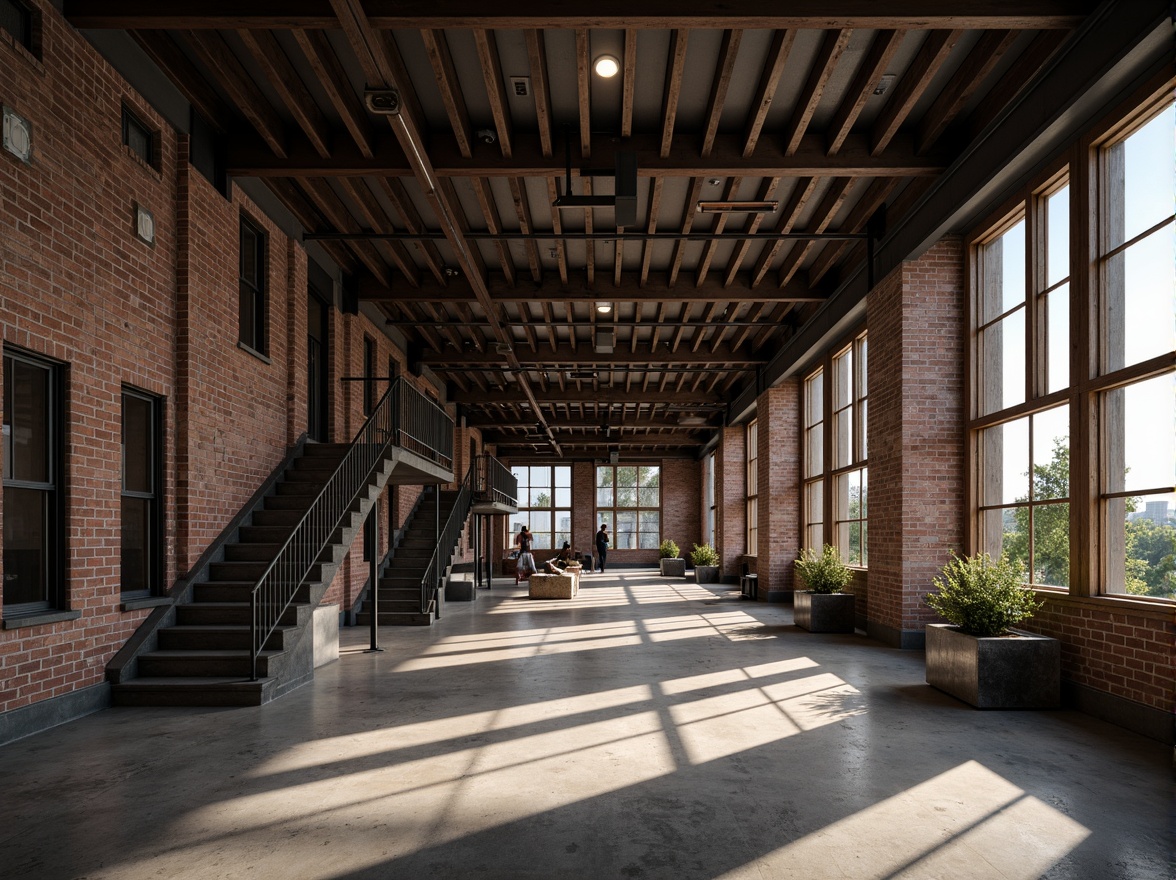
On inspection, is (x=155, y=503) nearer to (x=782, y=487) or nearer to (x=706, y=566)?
(x=782, y=487)

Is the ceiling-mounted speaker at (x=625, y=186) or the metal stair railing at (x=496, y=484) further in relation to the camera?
the metal stair railing at (x=496, y=484)

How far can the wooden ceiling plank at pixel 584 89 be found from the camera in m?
6.17

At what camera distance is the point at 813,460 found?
15.9m

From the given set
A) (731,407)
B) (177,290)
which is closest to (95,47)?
(177,290)

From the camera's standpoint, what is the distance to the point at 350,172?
8.12 metres

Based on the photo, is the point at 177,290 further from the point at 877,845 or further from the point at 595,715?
the point at 877,845

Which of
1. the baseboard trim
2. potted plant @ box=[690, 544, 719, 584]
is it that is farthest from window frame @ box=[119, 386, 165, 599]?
potted plant @ box=[690, 544, 719, 584]

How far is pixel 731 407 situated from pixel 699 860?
18.6 meters

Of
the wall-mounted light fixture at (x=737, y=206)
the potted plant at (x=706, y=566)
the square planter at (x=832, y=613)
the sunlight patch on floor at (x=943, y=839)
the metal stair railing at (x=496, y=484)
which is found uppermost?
the wall-mounted light fixture at (x=737, y=206)

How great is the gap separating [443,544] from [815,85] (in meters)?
10.6

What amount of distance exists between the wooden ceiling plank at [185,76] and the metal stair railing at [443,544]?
679 cm

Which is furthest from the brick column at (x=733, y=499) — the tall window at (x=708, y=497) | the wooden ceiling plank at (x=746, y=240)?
the wooden ceiling plank at (x=746, y=240)

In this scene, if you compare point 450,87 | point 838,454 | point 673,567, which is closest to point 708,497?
point 673,567

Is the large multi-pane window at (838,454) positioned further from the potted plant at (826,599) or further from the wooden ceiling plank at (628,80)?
the wooden ceiling plank at (628,80)
